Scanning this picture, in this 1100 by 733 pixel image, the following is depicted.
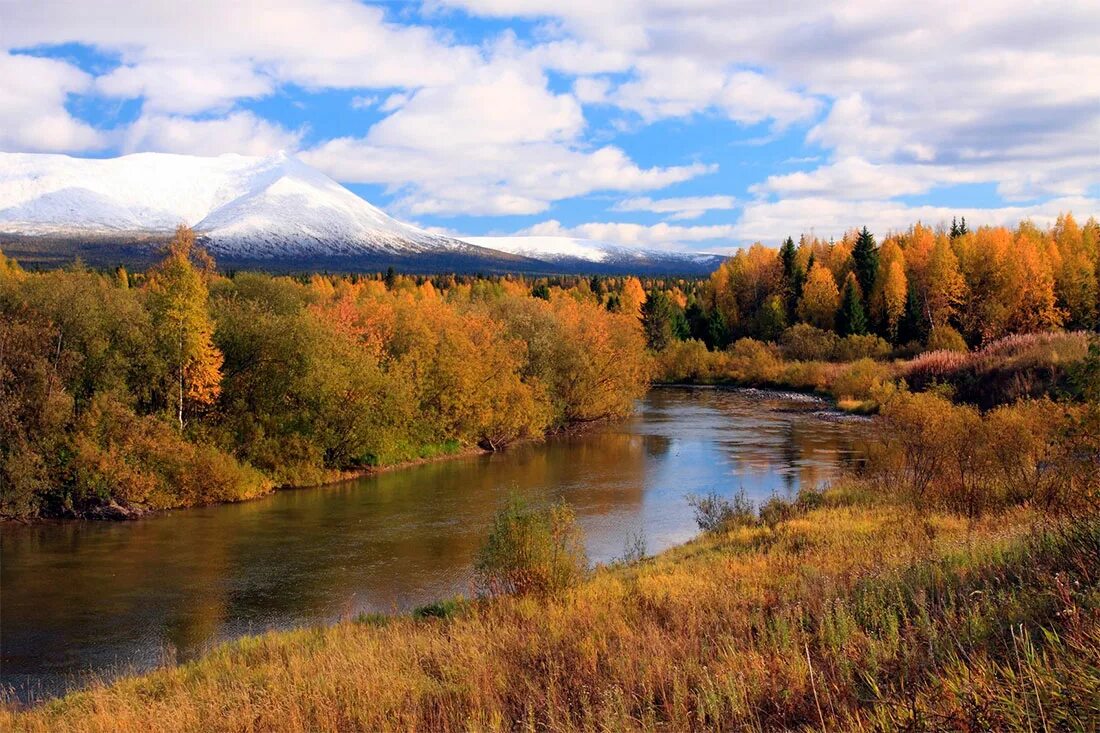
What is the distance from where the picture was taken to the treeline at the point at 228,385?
97.3 ft

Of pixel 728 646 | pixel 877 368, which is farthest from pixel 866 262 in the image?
pixel 728 646

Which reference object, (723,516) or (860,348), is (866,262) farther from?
(723,516)

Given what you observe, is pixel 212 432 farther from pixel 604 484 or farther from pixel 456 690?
pixel 456 690

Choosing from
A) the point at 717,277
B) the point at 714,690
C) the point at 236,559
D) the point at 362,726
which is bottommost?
the point at 236,559

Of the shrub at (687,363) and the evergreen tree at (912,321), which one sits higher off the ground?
the evergreen tree at (912,321)

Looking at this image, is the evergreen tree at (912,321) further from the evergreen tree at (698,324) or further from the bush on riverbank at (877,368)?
the evergreen tree at (698,324)

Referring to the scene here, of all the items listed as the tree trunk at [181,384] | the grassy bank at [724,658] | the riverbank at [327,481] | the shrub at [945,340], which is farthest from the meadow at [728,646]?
the shrub at [945,340]

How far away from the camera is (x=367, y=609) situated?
745 inches

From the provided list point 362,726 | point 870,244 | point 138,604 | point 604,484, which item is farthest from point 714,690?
point 870,244

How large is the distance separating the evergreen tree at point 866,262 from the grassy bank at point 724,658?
70.3 meters

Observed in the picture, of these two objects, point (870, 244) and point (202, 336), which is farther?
point (870, 244)

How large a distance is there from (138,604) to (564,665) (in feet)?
51.2

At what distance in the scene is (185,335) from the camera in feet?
110

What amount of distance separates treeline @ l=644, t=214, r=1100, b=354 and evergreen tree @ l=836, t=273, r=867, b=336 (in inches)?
3.7
